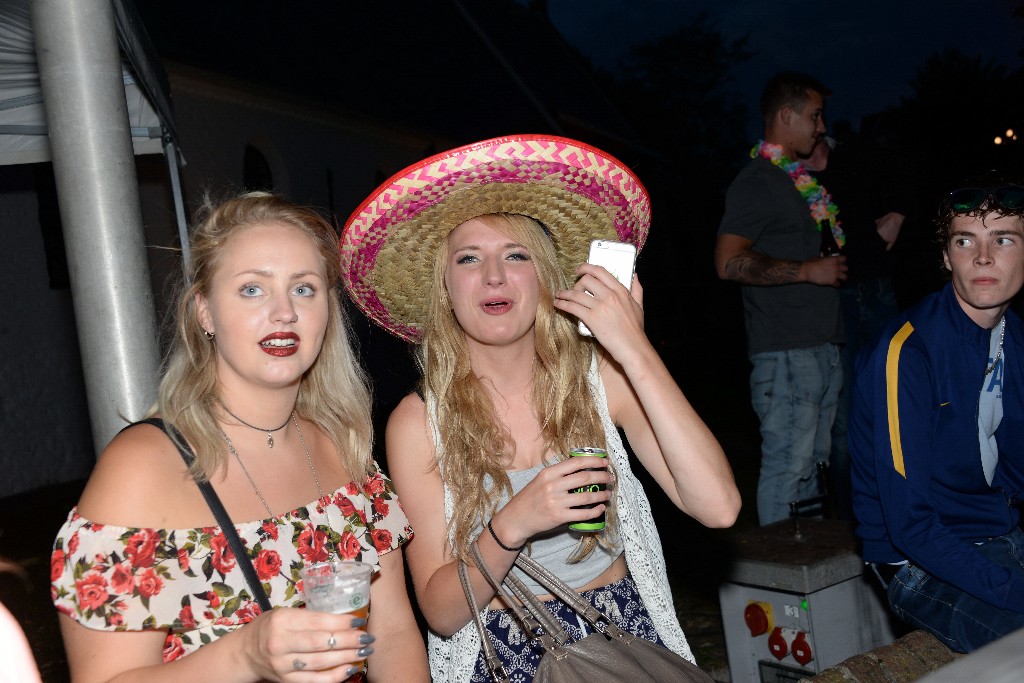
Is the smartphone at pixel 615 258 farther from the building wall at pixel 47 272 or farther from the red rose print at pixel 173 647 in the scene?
the building wall at pixel 47 272

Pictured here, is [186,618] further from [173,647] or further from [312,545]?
[312,545]

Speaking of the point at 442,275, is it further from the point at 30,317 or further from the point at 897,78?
the point at 897,78

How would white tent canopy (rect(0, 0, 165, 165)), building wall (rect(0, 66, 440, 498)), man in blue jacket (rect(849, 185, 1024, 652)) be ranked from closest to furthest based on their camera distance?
man in blue jacket (rect(849, 185, 1024, 652))
white tent canopy (rect(0, 0, 165, 165))
building wall (rect(0, 66, 440, 498))


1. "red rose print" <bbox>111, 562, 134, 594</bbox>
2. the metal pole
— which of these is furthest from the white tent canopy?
"red rose print" <bbox>111, 562, 134, 594</bbox>

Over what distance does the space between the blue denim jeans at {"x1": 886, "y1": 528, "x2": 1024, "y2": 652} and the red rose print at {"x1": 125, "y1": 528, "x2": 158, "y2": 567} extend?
8.23ft

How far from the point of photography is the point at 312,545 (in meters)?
2.33

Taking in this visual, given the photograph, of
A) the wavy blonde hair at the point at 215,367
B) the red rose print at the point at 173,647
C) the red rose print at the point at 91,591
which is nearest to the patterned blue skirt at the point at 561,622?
the wavy blonde hair at the point at 215,367

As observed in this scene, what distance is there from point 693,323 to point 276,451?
26.1m

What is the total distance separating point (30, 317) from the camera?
10.5 m

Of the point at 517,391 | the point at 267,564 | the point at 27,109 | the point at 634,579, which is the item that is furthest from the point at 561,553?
the point at 27,109

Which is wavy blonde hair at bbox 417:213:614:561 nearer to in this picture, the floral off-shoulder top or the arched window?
the floral off-shoulder top

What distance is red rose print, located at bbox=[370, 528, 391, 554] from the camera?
2.53m

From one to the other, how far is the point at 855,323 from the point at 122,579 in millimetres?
4797

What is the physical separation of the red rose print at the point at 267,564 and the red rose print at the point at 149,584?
9.4 inches
